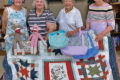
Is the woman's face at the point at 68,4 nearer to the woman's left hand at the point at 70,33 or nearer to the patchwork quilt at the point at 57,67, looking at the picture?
the woman's left hand at the point at 70,33

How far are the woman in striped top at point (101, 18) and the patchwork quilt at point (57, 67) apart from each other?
0.74 feet

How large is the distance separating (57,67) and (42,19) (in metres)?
0.59

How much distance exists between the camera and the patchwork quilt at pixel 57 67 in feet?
6.07

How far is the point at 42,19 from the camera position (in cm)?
203

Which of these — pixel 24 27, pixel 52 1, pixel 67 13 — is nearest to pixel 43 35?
pixel 24 27

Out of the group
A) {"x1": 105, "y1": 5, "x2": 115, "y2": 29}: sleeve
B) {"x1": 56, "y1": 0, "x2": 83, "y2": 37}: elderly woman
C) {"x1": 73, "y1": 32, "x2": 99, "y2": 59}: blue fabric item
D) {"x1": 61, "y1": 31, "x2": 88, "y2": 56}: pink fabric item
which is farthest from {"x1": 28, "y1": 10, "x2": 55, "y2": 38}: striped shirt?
{"x1": 105, "y1": 5, "x2": 115, "y2": 29}: sleeve

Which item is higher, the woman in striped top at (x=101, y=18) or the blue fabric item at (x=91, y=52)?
the woman in striped top at (x=101, y=18)

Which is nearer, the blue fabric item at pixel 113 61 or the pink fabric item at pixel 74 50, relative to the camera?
the pink fabric item at pixel 74 50

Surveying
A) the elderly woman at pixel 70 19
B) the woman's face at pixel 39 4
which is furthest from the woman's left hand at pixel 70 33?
the woman's face at pixel 39 4

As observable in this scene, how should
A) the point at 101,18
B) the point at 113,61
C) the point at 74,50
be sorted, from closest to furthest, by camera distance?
the point at 74,50
the point at 113,61
the point at 101,18

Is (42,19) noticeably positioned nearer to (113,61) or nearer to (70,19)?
(70,19)

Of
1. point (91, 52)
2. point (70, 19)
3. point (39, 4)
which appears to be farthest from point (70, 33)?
point (39, 4)

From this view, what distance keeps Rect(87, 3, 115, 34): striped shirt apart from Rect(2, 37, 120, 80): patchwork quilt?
0.25 metres

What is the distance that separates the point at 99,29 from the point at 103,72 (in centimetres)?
53
